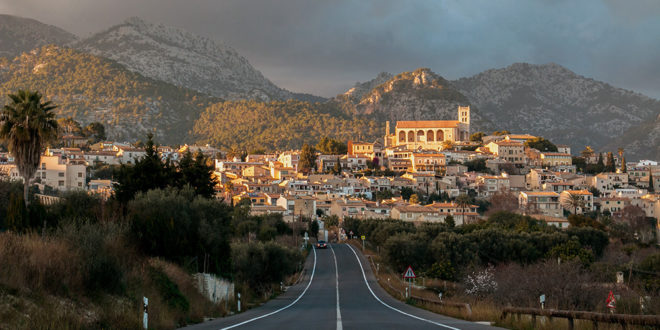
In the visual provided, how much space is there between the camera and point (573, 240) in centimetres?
6731

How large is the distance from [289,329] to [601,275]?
1715 inches

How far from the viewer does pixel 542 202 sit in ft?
409

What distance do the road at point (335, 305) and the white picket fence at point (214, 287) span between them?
1.53m

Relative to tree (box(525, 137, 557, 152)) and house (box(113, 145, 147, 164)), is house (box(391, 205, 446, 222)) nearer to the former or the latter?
house (box(113, 145, 147, 164))

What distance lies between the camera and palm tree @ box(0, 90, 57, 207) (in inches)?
1277

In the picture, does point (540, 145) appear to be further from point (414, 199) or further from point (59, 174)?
point (59, 174)

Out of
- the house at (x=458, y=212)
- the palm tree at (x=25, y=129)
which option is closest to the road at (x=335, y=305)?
the palm tree at (x=25, y=129)

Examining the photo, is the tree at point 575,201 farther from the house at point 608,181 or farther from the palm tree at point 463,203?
the house at point 608,181

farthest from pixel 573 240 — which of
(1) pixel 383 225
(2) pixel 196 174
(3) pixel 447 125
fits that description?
(3) pixel 447 125

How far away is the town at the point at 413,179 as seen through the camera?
107m

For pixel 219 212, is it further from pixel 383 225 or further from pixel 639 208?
pixel 639 208

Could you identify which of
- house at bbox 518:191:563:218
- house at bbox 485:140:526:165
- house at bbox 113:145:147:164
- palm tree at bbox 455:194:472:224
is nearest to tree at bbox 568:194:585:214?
house at bbox 518:191:563:218

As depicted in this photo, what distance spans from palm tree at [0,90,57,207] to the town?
61802mm

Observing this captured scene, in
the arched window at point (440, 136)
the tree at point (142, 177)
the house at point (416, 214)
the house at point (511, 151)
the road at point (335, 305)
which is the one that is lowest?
the road at point (335, 305)
